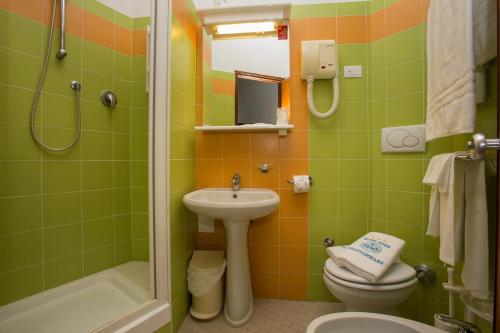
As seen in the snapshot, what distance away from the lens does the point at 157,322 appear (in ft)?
3.58

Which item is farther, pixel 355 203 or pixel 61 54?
pixel 355 203

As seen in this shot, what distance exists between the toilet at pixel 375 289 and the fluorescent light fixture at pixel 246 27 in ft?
5.32

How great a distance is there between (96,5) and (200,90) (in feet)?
2.52

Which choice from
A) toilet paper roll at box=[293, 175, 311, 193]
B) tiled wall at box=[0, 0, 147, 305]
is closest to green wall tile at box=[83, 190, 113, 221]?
tiled wall at box=[0, 0, 147, 305]

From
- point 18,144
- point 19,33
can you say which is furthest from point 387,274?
point 19,33

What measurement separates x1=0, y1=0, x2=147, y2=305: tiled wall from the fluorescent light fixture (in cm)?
56

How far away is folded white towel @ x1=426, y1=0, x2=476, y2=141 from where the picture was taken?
752mm

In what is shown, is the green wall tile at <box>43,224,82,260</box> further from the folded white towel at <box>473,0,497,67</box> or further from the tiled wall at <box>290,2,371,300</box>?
the folded white towel at <box>473,0,497,67</box>

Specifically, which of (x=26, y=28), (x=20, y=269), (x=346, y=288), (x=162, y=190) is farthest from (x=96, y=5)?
(x=346, y=288)

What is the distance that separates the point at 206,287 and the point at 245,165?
0.83 meters

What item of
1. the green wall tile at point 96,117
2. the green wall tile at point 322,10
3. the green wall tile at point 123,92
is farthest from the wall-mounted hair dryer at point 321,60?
the green wall tile at point 96,117

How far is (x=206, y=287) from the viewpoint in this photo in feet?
4.44

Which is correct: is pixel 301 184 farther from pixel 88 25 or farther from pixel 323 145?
pixel 88 25

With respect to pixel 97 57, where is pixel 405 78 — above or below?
below
